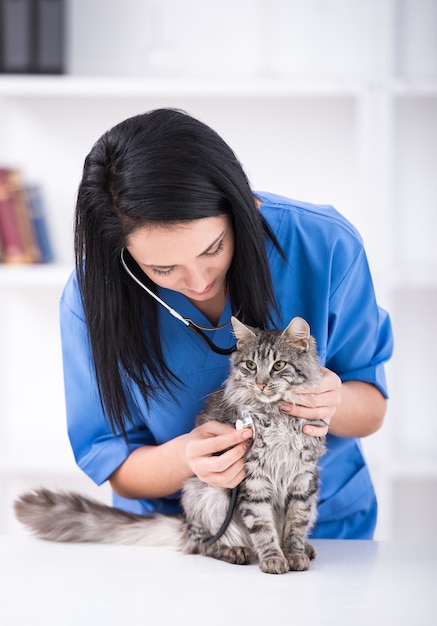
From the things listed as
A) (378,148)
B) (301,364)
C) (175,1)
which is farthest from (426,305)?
(301,364)

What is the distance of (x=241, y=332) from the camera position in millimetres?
1335

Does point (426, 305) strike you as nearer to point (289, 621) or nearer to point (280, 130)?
point (280, 130)

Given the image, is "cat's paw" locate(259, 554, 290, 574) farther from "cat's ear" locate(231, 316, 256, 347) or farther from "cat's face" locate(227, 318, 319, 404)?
"cat's ear" locate(231, 316, 256, 347)

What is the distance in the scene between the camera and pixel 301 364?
132cm

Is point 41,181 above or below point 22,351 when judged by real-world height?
above

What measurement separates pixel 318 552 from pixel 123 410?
431mm

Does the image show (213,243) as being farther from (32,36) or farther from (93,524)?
(32,36)

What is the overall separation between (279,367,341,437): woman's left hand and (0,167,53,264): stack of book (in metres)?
1.60

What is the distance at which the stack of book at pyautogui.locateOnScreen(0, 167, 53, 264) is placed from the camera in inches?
102

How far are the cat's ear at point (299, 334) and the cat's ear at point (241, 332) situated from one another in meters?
0.06

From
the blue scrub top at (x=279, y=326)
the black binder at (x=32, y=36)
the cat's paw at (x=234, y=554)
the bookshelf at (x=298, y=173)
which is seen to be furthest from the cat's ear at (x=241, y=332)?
the black binder at (x=32, y=36)

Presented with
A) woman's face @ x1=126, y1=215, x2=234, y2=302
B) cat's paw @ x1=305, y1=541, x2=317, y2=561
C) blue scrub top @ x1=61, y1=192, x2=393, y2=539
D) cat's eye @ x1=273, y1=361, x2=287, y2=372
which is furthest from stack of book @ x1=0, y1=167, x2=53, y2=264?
cat's paw @ x1=305, y1=541, x2=317, y2=561

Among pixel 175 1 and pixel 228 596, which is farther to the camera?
pixel 175 1

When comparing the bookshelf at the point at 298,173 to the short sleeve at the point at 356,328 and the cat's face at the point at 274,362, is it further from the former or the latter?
the cat's face at the point at 274,362
